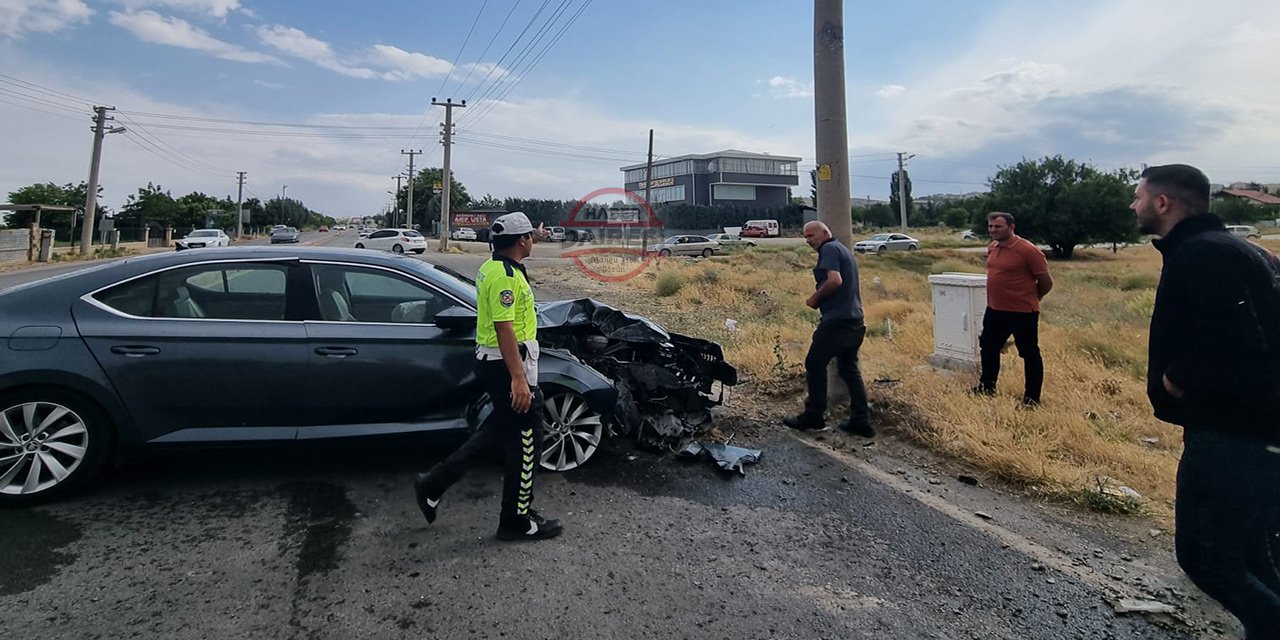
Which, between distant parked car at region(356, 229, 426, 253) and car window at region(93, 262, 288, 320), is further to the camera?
distant parked car at region(356, 229, 426, 253)

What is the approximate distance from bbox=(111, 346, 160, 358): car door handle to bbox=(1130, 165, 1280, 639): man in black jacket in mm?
4639

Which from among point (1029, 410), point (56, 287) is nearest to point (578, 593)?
point (56, 287)

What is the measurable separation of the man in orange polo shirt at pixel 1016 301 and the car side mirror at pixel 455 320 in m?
4.40

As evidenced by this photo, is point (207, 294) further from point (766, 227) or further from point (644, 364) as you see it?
A: point (766, 227)

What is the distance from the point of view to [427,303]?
4.08 m

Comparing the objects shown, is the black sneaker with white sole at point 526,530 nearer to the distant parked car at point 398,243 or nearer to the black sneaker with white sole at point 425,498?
the black sneaker with white sole at point 425,498

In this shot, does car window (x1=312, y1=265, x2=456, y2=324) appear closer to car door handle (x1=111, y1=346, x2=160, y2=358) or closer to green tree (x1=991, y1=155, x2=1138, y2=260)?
car door handle (x1=111, y1=346, x2=160, y2=358)

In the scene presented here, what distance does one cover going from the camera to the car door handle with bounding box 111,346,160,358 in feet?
11.4

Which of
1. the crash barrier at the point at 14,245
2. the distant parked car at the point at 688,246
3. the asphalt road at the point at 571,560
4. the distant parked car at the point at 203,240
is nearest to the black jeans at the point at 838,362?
the asphalt road at the point at 571,560

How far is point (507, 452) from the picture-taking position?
3.22 metres

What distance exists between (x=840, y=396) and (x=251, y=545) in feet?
15.0

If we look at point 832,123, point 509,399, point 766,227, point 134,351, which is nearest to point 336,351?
point 134,351

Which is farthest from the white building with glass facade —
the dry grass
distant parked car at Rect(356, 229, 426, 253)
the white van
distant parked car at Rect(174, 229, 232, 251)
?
the dry grass

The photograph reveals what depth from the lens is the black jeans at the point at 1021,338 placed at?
5328 mm
